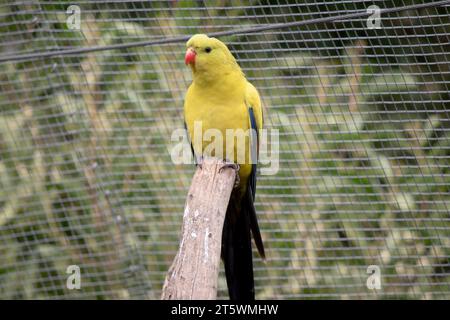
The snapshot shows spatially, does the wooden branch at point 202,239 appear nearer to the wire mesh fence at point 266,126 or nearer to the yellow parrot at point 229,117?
the yellow parrot at point 229,117

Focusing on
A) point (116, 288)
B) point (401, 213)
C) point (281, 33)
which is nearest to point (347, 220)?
point (401, 213)

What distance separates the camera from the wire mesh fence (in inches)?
134

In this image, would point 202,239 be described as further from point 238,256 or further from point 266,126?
point 266,126

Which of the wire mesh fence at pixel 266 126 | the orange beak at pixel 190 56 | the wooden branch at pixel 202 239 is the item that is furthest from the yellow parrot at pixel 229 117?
the wire mesh fence at pixel 266 126

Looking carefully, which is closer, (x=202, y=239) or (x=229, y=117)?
(x=202, y=239)

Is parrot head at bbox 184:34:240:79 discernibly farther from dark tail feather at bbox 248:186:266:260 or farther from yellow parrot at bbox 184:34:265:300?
dark tail feather at bbox 248:186:266:260

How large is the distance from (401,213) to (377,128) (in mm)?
402

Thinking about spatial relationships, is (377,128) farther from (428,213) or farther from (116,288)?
(116,288)

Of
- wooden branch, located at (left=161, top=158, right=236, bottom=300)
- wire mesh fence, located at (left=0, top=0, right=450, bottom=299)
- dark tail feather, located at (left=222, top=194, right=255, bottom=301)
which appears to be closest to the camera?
wooden branch, located at (left=161, top=158, right=236, bottom=300)

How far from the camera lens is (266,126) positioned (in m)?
3.54

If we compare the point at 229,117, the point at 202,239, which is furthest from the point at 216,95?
the point at 202,239

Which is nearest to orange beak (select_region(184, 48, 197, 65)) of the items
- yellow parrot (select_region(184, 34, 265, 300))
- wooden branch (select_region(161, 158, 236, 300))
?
yellow parrot (select_region(184, 34, 265, 300))

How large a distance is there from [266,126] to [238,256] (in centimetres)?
102
